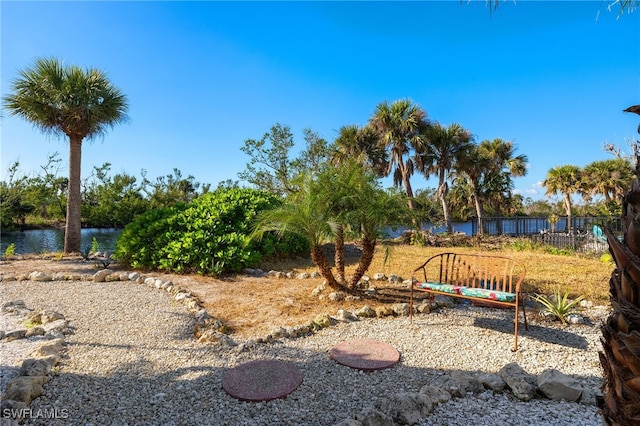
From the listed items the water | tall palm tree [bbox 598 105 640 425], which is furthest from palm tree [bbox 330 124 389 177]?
tall palm tree [bbox 598 105 640 425]

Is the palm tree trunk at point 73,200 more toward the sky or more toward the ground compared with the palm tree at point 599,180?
more toward the ground

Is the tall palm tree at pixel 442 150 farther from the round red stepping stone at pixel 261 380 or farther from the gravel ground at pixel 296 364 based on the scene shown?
the round red stepping stone at pixel 261 380

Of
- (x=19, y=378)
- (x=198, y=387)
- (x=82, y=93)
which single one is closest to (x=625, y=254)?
(x=198, y=387)

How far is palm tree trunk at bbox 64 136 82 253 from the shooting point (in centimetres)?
1012

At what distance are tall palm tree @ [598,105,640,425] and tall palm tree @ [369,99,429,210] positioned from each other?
1811cm

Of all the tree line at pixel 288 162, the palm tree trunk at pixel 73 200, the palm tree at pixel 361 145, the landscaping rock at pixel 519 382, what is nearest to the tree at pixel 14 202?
the tree line at pixel 288 162

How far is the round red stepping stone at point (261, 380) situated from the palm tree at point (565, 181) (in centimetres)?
2555

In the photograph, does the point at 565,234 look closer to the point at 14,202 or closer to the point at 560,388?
the point at 560,388

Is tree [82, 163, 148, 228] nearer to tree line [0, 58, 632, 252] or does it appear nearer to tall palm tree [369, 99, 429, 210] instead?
tree line [0, 58, 632, 252]

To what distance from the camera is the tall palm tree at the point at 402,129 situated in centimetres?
1867

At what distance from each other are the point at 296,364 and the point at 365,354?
0.70 metres

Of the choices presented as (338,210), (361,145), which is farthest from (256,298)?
(361,145)

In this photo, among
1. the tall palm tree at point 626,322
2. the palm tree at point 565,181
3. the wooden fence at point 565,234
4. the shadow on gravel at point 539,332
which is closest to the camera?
the tall palm tree at point 626,322

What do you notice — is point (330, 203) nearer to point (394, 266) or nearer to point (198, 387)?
point (198, 387)
